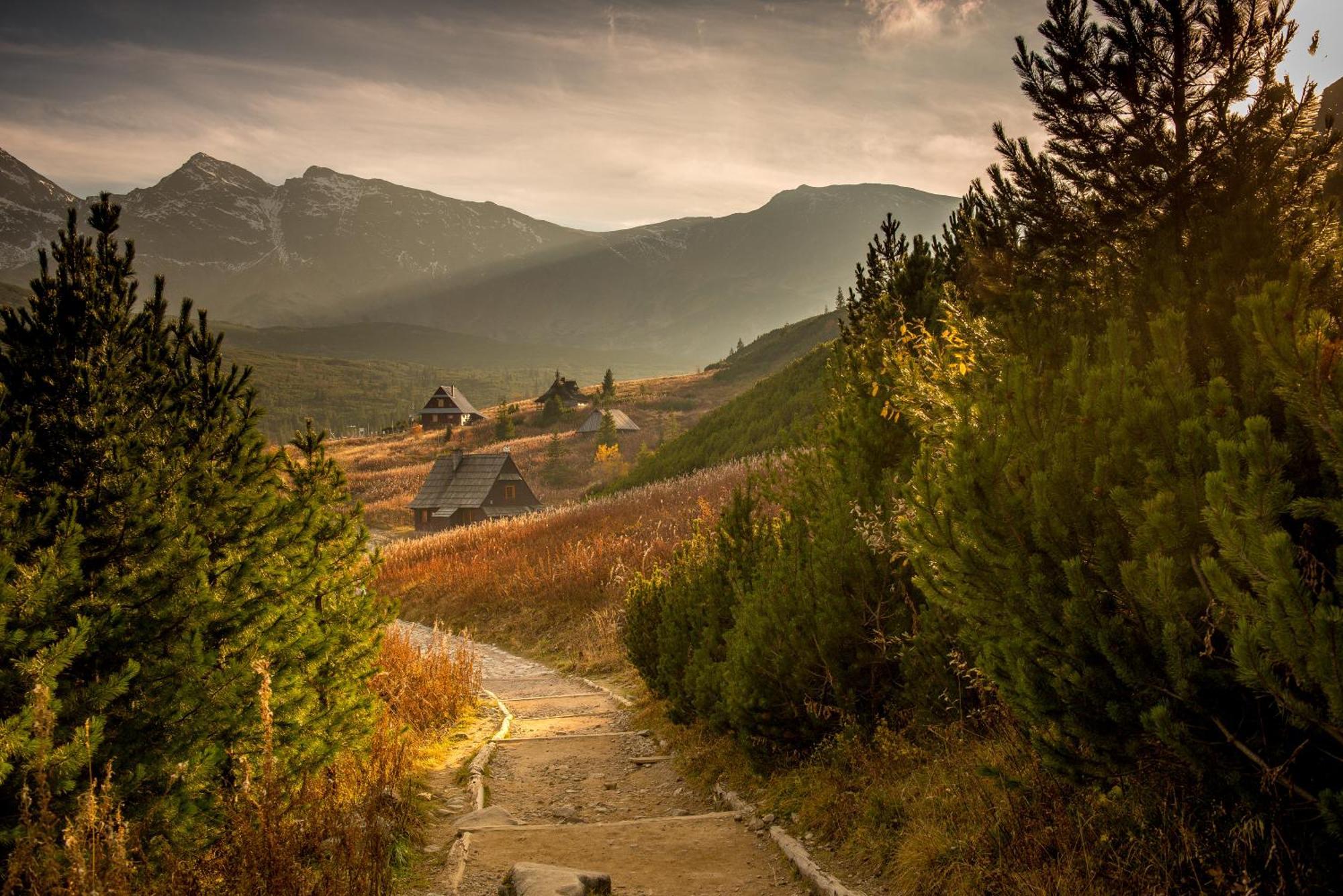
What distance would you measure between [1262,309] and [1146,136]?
2763mm

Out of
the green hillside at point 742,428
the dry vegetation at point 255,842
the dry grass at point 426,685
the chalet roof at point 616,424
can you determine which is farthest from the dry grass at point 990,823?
the chalet roof at point 616,424

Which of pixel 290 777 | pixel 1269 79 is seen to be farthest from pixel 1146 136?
pixel 290 777

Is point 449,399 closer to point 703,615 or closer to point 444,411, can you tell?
point 444,411

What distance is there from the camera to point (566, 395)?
327 ft

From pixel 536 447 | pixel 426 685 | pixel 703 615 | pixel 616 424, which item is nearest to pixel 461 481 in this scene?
pixel 536 447

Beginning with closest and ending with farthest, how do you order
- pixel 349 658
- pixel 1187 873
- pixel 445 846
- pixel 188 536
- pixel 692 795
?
1. pixel 1187 873
2. pixel 188 536
3. pixel 445 846
4. pixel 349 658
5. pixel 692 795

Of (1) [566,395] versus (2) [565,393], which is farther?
(2) [565,393]

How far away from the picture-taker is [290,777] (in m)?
5.02

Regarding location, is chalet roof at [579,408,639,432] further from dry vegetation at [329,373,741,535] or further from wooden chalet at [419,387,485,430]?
wooden chalet at [419,387,485,430]

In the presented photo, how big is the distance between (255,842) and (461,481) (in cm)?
5145

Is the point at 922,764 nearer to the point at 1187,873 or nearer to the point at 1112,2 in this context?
the point at 1187,873

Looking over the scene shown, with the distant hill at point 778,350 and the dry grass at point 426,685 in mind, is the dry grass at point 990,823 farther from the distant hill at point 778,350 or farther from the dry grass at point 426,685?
the distant hill at point 778,350

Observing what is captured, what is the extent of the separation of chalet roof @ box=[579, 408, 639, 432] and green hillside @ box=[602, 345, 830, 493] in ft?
108

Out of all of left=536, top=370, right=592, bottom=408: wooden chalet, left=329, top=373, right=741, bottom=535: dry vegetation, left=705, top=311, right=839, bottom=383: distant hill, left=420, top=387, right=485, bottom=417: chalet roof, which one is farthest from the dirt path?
left=420, top=387, right=485, bottom=417: chalet roof
